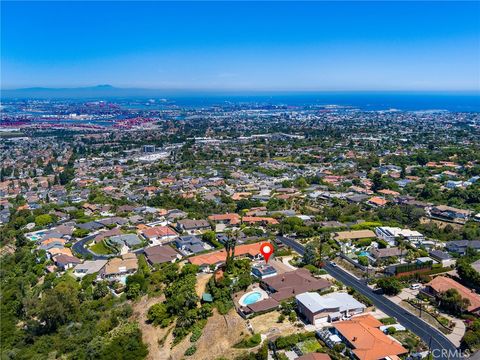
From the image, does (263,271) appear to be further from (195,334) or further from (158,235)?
(158,235)

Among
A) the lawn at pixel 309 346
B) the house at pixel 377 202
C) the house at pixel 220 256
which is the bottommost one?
the house at pixel 377 202

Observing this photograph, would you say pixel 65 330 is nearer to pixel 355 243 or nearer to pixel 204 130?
pixel 355 243

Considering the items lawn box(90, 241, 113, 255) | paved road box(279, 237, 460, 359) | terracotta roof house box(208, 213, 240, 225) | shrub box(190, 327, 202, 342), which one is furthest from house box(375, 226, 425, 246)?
lawn box(90, 241, 113, 255)

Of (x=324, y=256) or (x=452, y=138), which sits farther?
(x=452, y=138)

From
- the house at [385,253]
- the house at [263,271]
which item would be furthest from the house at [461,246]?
the house at [263,271]

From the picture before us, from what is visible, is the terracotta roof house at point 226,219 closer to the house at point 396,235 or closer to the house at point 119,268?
the house at point 119,268

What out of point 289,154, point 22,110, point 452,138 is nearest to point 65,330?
point 289,154
